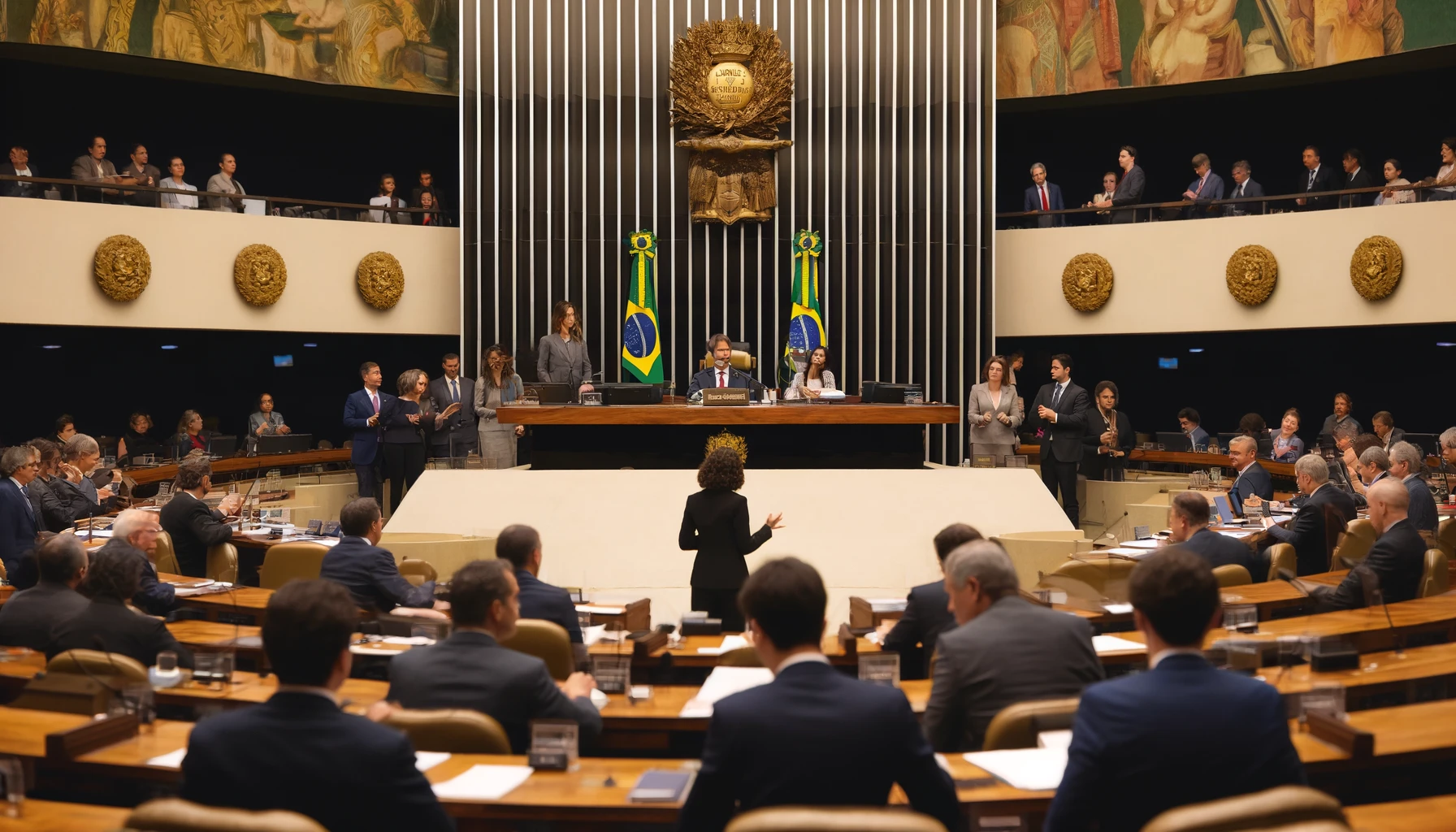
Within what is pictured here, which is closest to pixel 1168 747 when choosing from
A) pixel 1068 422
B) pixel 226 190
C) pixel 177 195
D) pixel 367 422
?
pixel 1068 422

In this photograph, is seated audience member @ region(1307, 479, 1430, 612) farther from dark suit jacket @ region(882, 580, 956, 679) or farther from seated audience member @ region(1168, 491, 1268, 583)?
dark suit jacket @ region(882, 580, 956, 679)

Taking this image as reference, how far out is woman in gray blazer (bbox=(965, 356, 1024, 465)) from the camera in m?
10.4

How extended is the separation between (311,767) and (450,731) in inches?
28.0

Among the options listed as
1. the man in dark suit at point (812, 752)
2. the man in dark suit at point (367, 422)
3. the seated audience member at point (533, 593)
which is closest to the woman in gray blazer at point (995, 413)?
the man in dark suit at point (367, 422)

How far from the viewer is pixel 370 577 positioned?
18.1 ft

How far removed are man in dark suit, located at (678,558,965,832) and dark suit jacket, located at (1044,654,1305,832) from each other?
0.27m

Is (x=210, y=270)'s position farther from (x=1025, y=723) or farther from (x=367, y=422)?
(x=1025, y=723)

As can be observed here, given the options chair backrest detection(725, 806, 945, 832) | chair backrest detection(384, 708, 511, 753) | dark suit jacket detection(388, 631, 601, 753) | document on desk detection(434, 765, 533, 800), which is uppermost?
chair backrest detection(725, 806, 945, 832)

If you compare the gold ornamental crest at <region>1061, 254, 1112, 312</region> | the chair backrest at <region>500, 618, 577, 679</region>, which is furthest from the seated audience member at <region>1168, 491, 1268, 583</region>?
the gold ornamental crest at <region>1061, 254, 1112, 312</region>

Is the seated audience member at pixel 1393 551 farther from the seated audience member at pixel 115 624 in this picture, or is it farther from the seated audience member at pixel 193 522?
the seated audience member at pixel 193 522

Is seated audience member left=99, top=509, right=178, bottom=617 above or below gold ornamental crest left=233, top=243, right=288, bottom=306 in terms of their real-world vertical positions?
below

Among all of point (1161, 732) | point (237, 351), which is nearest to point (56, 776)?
point (1161, 732)

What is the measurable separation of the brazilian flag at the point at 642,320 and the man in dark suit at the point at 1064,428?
174 inches

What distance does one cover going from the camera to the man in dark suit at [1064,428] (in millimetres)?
10641
